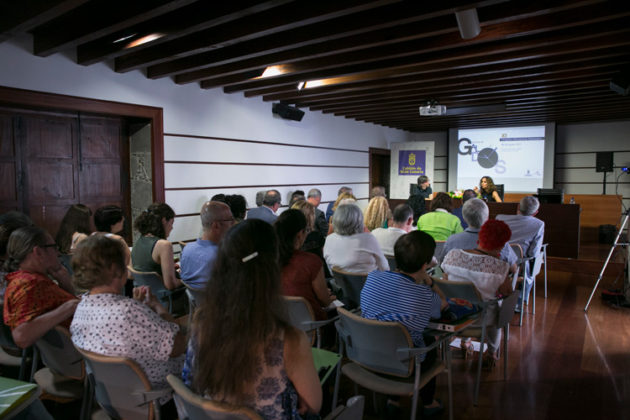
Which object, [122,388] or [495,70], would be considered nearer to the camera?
[122,388]

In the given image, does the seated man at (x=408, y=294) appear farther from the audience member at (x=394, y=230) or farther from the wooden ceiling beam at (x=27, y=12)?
the wooden ceiling beam at (x=27, y=12)

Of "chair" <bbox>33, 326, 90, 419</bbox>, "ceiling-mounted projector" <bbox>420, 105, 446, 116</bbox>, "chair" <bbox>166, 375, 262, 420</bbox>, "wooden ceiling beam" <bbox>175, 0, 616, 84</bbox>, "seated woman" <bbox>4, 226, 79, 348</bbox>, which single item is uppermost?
"wooden ceiling beam" <bbox>175, 0, 616, 84</bbox>

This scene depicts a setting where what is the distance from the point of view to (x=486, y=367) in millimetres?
3297

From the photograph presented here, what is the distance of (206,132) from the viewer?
561 centimetres

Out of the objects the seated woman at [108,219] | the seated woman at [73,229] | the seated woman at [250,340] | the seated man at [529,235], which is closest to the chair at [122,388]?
the seated woman at [250,340]

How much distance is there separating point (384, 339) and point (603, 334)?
314cm

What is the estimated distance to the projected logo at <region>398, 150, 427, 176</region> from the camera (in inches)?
378

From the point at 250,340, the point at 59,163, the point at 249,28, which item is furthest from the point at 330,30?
the point at 59,163

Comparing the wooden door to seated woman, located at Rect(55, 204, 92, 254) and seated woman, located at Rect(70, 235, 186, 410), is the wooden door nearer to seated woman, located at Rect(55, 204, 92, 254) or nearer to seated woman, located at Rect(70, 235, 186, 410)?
seated woman, located at Rect(55, 204, 92, 254)

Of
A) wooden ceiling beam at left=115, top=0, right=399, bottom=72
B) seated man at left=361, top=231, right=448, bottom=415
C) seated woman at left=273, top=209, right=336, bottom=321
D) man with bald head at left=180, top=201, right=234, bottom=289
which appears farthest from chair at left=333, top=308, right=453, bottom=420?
wooden ceiling beam at left=115, top=0, right=399, bottom=72

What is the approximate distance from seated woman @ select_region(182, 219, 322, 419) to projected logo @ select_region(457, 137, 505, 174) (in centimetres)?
997

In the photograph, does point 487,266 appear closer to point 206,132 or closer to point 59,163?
point 206,132

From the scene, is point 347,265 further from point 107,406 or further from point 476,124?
point 476,124

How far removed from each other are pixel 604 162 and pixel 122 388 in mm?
11009
